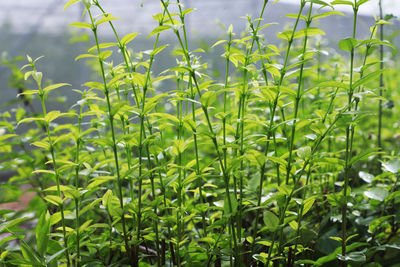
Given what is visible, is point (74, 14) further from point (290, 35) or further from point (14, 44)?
point (290, 35)

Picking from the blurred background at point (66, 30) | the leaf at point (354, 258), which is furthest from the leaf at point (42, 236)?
the blurred background at point (66, 30)

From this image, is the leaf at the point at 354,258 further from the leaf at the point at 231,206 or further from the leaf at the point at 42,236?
the leaf at the point at 42,236

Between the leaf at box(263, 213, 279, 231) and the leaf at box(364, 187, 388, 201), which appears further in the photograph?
the leaf at box(364, 187, 388, 201)

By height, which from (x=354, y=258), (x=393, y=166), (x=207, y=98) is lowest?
(x=354, y=258)

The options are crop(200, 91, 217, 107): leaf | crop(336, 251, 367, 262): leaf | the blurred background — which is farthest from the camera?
the blurred background

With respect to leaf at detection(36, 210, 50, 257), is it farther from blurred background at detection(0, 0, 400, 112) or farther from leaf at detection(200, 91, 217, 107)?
blurred background at detection(0, 0, 400, 112)

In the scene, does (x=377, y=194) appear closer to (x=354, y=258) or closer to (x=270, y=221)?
(x=354, y=258)

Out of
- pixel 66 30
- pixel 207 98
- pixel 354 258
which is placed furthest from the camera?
pixel 66 30

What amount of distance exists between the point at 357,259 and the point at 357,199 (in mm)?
236

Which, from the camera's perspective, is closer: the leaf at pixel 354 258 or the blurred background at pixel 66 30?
the leaf at pixel 354 258

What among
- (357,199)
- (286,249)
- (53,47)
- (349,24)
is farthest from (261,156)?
(349,24)

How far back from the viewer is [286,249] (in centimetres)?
65

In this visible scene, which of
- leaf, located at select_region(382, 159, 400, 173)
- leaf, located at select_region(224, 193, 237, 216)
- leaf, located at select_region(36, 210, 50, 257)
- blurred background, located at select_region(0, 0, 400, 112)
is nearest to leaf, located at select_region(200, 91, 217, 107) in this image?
leaf, located at select_region(224, 193, 237, 216)

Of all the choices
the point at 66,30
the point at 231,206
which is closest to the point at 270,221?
the point at 231,206
